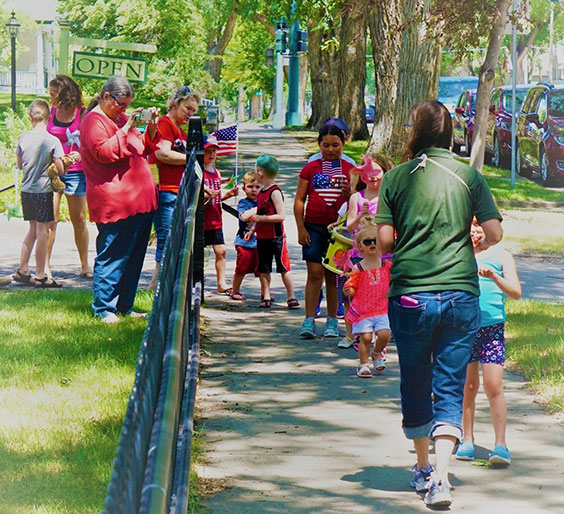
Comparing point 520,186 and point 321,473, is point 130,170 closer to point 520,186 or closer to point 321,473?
point 321,473

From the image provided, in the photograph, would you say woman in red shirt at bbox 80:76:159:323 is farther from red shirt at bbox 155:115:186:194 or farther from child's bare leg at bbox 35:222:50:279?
child's bare leg at bbox 35:222:50:279

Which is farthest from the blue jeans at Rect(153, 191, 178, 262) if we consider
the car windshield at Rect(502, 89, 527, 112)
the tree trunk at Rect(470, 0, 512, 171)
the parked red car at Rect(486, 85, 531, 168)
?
the car windshield at Rect(502, 89, 527, 112)

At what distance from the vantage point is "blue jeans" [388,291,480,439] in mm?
5125

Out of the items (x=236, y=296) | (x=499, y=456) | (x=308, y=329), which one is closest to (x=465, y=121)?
(x=236, y=296)

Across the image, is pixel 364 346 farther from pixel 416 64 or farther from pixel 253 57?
pixel 253 57

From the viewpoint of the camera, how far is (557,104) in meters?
24.7

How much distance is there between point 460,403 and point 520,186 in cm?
1817

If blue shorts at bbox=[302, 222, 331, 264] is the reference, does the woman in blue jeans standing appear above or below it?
above

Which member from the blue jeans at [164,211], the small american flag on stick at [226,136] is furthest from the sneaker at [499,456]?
the small american flag on stick at [226,136]

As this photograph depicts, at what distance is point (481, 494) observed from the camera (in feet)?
17.5

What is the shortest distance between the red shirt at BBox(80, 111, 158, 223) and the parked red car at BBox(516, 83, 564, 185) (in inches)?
637

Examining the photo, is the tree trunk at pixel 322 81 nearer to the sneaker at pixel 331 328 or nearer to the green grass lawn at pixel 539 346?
the green grass lawn at pixel 539 346

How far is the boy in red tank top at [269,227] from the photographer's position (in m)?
10.3

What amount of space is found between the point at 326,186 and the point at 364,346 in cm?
168
